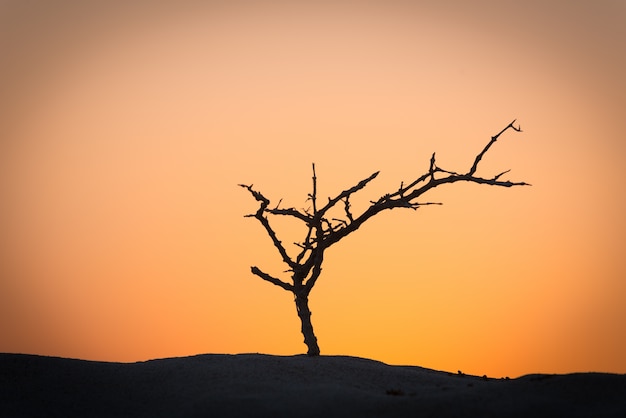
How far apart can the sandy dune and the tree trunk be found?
155 centimetres

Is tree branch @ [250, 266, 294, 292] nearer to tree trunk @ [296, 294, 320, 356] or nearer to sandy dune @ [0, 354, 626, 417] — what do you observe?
tree trunk @ [296, 294, 320, 356]

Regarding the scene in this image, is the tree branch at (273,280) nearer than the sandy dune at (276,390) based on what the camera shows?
No

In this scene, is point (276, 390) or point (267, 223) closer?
point (276, 390)

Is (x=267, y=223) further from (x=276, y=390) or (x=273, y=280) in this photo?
(x=276, y=390)

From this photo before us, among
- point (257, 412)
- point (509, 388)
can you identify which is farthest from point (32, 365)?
point (509, 388)

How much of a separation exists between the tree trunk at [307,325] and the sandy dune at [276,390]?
1.55 meters

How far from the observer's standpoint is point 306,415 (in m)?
12.6

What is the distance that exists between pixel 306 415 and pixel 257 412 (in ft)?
2.79

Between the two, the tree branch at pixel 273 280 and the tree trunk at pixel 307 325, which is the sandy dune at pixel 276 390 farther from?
the tree branch at pixel 273 280

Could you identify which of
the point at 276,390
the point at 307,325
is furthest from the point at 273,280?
the point at 276,390

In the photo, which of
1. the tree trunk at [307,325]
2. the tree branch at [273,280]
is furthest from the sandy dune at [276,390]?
the tree branch at [273,280]

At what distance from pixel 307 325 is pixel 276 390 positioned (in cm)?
550

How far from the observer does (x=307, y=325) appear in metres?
19.9

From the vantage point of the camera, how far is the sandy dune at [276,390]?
12.8 metres
